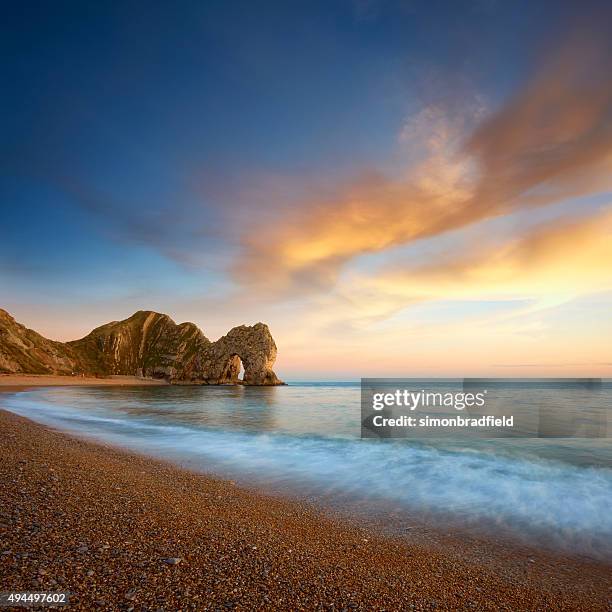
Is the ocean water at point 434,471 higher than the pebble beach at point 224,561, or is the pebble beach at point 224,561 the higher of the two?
the pebble beach at point 224,561

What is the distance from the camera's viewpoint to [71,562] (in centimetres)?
424

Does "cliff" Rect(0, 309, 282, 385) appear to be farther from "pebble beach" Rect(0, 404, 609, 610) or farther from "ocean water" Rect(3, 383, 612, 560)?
"pebble beach" Rect(0, 404, 609, 610)

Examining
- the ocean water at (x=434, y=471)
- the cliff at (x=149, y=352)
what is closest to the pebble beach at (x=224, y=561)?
the ocean water at (x=434, y=471)

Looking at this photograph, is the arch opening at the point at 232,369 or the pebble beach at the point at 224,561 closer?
the pebble beach at the point at 224,561

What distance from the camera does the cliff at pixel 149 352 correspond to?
11388cm

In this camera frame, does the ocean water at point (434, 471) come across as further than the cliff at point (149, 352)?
No

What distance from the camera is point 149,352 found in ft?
531

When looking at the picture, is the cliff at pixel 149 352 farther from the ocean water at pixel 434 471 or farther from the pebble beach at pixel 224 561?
the pebble beach at pixel 224 561

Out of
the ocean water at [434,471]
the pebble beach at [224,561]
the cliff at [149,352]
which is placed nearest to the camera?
the pebble beach at [224,561]

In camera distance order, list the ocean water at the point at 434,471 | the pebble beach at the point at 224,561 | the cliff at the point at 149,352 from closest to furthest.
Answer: the pebble beach at the point at 224,561, the ocean water at the point at 434,471, the cliff at the point at 149,352

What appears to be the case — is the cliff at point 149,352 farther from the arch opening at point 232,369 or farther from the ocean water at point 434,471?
the ocean water at point 434,471

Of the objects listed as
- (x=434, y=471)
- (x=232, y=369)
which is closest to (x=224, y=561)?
(x=434, y=471)

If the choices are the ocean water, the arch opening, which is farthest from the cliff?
the ocean water

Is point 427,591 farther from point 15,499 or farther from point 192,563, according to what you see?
point 15,499
